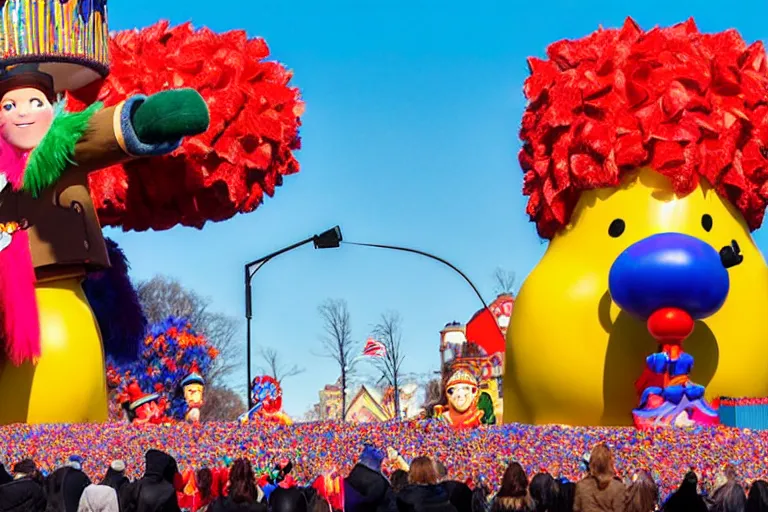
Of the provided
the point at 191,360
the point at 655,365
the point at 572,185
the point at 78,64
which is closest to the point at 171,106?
the point at 78,64

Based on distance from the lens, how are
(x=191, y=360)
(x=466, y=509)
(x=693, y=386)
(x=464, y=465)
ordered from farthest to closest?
(x=191, y=360) < (x=693, y=386) < (x=464, y=465) < (x=466, y=509)

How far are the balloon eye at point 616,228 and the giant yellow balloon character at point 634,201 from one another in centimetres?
1

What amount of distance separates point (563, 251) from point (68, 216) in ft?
20.3

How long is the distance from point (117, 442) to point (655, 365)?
18.8ft

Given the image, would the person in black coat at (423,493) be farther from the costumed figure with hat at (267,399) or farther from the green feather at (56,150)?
the costumed figure with hat at (267,399)

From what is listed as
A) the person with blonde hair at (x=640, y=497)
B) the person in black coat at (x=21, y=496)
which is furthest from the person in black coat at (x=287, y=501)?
the person with blonde hair at (x=640, y=497)

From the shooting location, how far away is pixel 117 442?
1346cm

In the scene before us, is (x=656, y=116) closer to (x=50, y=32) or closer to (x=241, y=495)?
(x=50, y=32)

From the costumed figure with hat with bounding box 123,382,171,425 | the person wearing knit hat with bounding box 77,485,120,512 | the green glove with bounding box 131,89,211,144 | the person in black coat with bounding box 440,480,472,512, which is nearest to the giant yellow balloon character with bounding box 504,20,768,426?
the green glove with bounding box 131,89,211,144

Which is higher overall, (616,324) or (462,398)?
(616,324)

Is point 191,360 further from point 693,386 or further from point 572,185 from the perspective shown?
point 693,386

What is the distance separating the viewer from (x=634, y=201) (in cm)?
1479

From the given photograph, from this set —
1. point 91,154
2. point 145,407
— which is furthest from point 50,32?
point 145,407

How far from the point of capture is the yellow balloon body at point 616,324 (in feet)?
47.3
